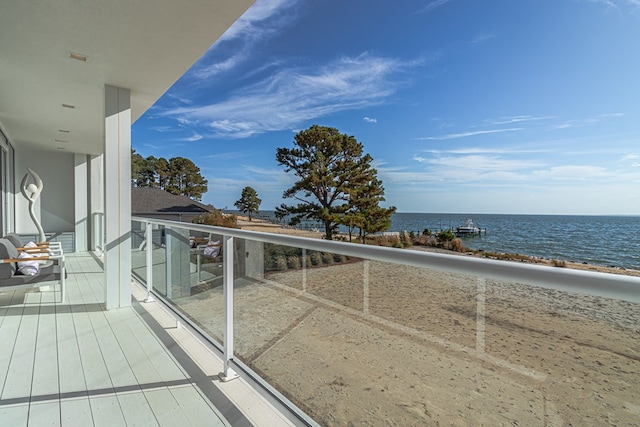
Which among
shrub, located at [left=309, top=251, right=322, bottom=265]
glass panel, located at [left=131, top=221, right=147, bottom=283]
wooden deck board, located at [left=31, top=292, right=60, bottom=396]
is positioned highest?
shrub, located at [left=309, top=251, right=322, bottom=265]

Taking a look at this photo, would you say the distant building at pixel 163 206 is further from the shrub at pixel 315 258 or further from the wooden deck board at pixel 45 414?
the shrub at pixel 315 258

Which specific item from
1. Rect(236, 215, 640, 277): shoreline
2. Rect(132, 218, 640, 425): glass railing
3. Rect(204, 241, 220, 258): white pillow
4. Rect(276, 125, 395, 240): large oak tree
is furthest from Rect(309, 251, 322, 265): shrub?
Rect(276, 125, 395, 240): large oak tree

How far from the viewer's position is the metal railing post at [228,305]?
2.29 meters

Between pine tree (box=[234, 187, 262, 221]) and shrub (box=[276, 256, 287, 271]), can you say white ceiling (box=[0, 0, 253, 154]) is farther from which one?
pine tree (box=[234, 187, 262, 221])

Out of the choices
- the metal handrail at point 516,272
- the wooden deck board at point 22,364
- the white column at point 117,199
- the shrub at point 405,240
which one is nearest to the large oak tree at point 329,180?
the shrub at point 405,240

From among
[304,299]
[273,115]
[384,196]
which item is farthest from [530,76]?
[304,299]

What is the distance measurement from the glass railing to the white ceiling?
2.02 meters

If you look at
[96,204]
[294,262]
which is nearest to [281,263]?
[294,262]

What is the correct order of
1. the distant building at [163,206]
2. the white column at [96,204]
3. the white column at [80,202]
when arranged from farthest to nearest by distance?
1. the distant building at [163,206]
2. the white column at [80,202]
3. the white column at [96,204]

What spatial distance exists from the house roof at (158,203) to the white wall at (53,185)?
11.3m

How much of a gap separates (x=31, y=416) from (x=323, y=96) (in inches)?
1410

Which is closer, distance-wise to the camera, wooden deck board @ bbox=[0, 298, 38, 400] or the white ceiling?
wooden deck board @ bbox=[0, 298, 38, 400]

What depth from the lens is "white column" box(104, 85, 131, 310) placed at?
13.6 feet

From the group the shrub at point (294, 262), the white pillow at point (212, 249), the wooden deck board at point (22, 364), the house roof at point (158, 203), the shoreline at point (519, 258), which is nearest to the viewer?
the shoreline at point (519, 258)
